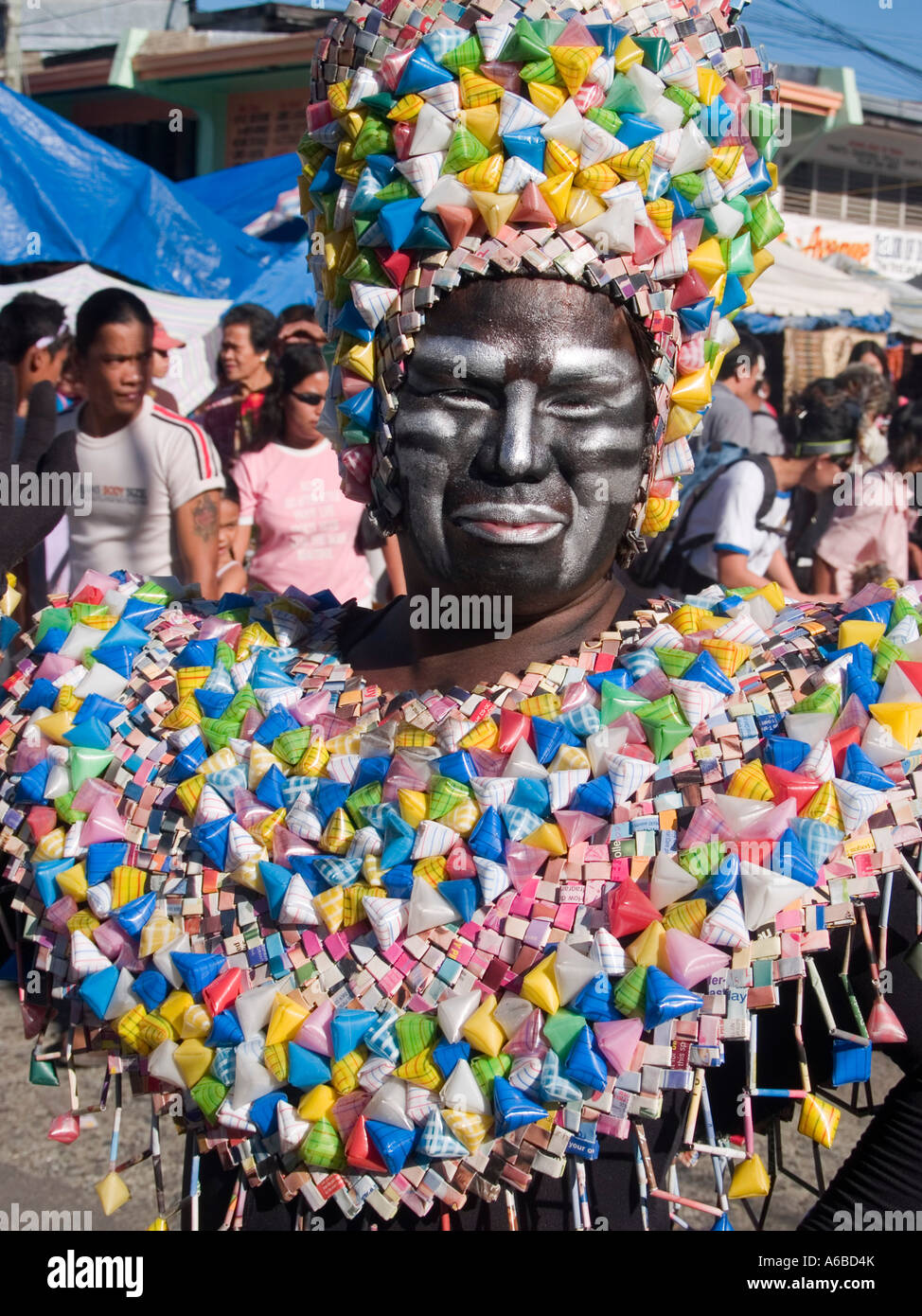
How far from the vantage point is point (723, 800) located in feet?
5.08

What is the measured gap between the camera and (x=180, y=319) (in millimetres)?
6434

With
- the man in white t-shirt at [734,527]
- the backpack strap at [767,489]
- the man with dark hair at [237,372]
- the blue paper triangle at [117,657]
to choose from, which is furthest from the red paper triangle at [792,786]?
the man with dark hair at [237,372]

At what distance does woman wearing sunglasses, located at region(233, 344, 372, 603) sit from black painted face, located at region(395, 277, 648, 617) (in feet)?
9.97

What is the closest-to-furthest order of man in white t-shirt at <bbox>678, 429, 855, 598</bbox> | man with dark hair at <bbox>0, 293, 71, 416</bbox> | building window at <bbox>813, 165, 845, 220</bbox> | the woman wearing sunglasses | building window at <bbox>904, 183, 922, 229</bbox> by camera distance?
man in white t-shirt at <bbox>678, 429, 855, 598</bbox>
the woman wearing sunglasses
man with dark hair at <bbox>0, 293, 71, 416</bbox>
building window at <bbox>813, 165, 845, 220</bbox>
building window at <bbox>904, 183, 922, 229</bbox>

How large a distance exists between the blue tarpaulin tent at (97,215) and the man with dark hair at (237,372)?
51 centimetres

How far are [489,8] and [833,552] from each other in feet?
13.9

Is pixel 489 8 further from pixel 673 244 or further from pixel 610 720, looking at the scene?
pixel 610 720

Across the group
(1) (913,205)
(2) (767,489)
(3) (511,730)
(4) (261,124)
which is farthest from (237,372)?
(1) (913,205)

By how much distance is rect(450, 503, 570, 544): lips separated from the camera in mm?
1669

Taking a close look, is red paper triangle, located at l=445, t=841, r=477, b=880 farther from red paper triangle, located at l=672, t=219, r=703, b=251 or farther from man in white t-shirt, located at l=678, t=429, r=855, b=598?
man in white t-shirt, located at l=678, t=429, r=855, b=598

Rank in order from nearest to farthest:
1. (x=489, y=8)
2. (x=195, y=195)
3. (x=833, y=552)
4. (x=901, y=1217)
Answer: (x=901, y=1217) < (x=489, y=8) < (x=833, y=552) < (x=195, y=195)

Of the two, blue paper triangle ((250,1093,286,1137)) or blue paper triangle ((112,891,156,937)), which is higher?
blue paper triangle ((112,891,156,937))

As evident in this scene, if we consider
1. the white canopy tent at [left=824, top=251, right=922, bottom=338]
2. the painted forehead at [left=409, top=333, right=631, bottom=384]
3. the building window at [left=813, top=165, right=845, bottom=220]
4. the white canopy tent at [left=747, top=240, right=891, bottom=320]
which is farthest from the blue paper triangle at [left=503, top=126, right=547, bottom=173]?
the building window at [left=813, top=165, right=845, bottom=220]
